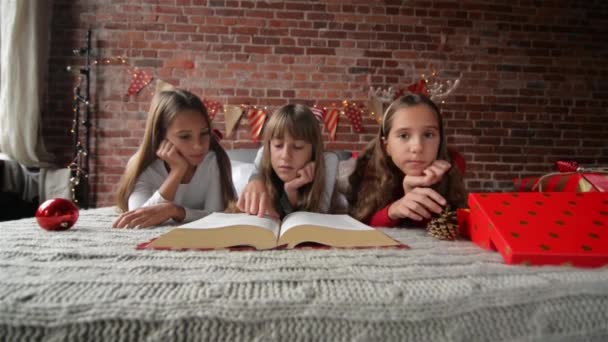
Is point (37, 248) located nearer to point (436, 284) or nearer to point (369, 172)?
point (436, 284)

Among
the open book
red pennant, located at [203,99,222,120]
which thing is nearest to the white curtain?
red pennant, located at [203,99,222,120]

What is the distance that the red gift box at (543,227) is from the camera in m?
0.56

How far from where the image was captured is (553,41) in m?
2.71

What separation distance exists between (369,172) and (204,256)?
2.27ft

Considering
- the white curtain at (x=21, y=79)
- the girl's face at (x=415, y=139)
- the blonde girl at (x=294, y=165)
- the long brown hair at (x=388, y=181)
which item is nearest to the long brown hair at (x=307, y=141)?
the blonde girl at (x=294, y=165)

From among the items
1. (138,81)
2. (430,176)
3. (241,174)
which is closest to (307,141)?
(430,176)

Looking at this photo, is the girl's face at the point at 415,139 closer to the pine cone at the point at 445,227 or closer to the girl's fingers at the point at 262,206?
the pine cone at the point at 445,227

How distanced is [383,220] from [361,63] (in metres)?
1.86

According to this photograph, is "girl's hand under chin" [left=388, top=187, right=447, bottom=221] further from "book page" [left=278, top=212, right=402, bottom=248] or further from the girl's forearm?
the girl's forearm

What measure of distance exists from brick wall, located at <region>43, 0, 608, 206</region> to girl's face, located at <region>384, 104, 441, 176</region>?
1.54 m

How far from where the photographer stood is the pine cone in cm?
78

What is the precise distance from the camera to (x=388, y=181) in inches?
42.4

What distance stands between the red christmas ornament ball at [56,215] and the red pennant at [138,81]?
5.93ft

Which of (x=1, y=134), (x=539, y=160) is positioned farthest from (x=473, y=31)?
(x=1, y=134)
